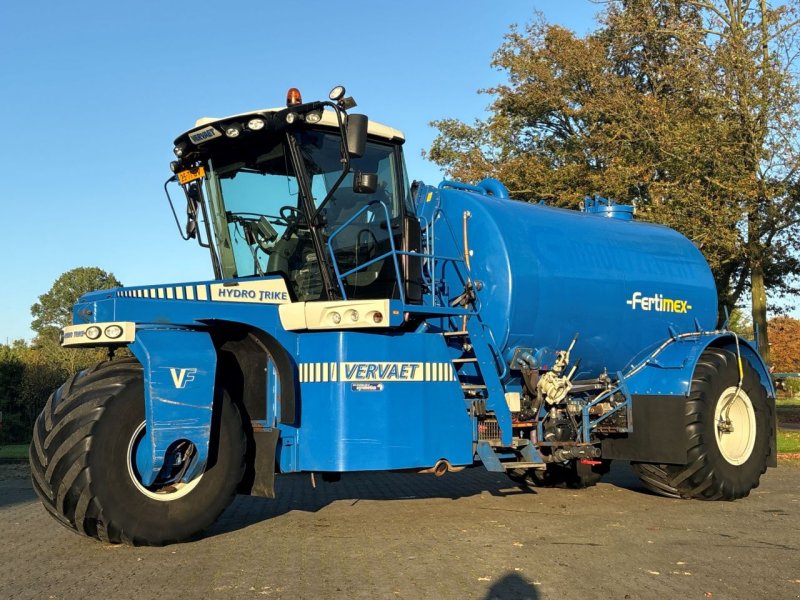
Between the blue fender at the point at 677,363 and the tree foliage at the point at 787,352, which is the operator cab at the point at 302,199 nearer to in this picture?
the blue fender at the point at 677,363

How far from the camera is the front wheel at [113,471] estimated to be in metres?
6.45

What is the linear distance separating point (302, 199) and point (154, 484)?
8.96 ft

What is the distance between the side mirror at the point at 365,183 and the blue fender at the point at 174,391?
72.0 inches

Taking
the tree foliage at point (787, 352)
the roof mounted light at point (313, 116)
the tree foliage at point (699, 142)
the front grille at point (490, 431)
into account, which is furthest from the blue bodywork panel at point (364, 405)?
the tree foliage at point (787, 352)

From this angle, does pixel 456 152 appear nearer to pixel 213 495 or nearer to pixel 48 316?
pixel 213 495

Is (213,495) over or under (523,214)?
under

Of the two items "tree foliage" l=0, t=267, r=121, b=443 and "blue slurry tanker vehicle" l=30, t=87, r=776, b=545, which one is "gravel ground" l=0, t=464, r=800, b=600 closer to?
"blue slurry tanker vehicle" l=30, t=87, r=776, b=545

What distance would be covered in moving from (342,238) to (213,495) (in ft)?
8.15

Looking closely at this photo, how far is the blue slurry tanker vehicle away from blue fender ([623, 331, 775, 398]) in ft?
0.09

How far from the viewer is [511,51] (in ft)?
89.9

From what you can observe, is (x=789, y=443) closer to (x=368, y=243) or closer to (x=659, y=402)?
(x=659, y=402)

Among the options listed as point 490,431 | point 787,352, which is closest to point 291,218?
point 490,431

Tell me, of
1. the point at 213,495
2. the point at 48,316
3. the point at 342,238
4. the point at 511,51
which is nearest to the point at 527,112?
the point at 511,51

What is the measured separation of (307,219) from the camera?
791 cm
